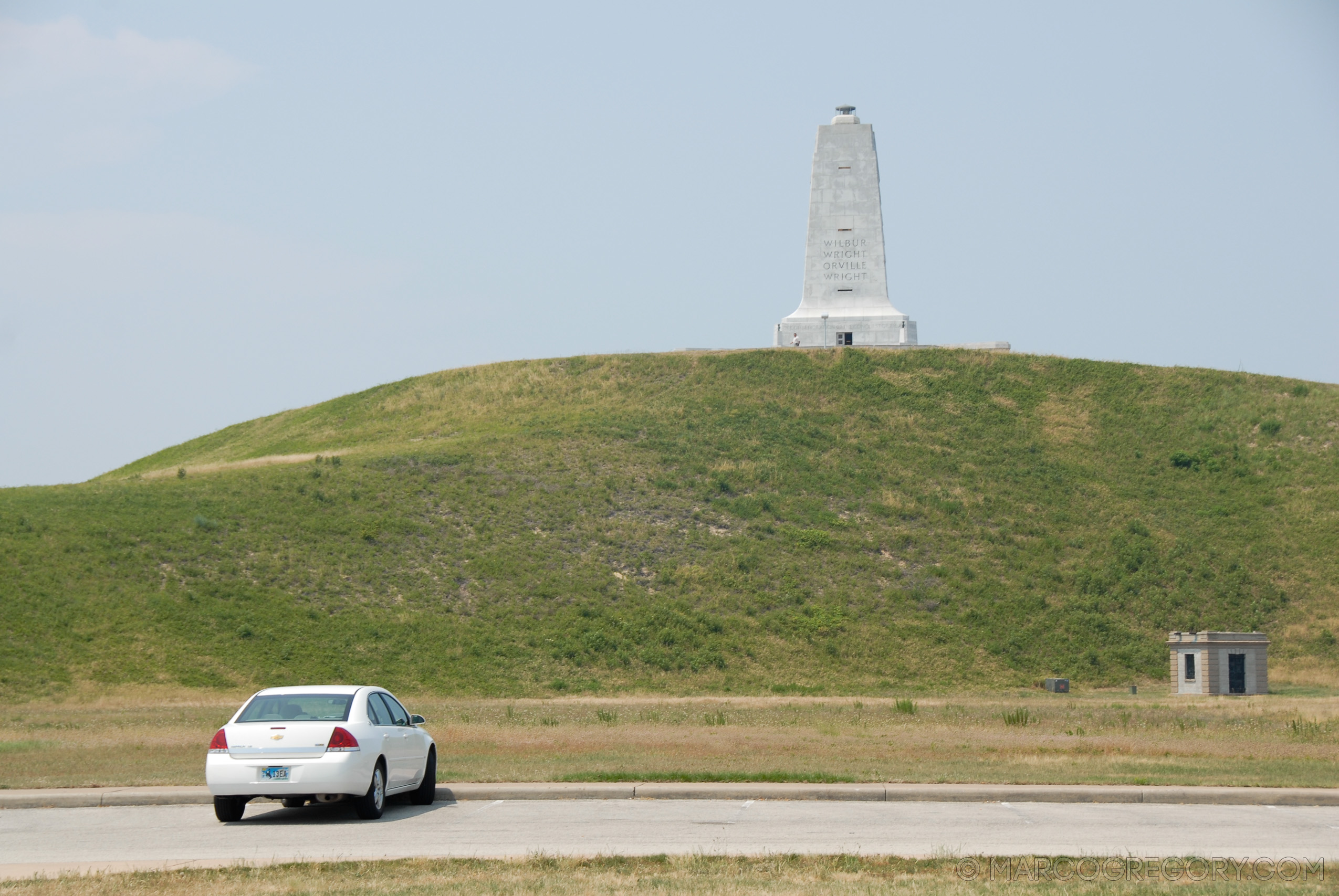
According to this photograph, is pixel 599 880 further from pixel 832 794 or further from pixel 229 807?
pixel 832 794

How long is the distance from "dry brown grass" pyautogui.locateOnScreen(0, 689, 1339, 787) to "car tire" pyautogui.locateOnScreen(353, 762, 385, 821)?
9.67ft

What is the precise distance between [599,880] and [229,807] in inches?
232

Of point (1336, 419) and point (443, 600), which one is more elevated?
point (1336, 419)

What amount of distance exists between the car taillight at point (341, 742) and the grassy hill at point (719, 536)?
26.9 meters

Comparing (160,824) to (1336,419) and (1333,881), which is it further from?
(1336,419)

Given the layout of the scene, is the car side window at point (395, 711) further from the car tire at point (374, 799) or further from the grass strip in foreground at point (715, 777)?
the grass strip in foreground at point (715, 777)

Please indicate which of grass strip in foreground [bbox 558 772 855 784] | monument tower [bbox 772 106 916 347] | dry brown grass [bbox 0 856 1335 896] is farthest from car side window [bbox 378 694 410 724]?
monument tower [bbox 772 106 916 347]

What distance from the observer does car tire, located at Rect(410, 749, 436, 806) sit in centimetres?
1622

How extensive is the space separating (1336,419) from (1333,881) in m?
64.2

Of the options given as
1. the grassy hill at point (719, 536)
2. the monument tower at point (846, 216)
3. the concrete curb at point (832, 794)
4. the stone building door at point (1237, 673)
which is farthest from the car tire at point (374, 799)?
the monument tower at point (846, 216)

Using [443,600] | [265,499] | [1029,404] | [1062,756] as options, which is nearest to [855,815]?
[1062,756]

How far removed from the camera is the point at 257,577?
47.0 meters

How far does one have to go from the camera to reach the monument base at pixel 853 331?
240 feet

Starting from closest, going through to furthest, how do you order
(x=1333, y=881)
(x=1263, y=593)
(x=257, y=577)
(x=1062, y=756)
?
(x=1333, y=881)
(x=1062, y=756)
(x=257, y=577)
(x=1263, y=593)
